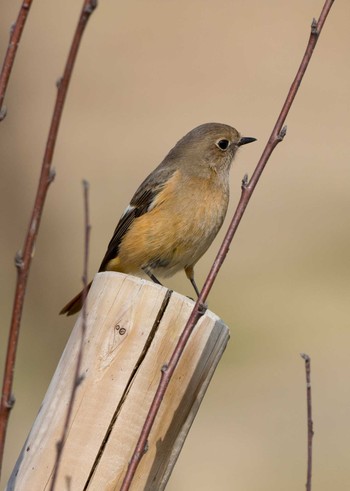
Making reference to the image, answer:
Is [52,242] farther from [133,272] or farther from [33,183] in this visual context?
[133,272]

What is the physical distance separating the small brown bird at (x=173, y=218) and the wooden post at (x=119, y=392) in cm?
205

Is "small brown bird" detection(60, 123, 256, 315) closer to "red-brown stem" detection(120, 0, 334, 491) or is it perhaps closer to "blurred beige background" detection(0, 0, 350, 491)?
"red-brown stem" detection(120, 0, 334, 491)

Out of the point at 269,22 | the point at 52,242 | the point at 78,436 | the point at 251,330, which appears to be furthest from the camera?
the point at 269,22

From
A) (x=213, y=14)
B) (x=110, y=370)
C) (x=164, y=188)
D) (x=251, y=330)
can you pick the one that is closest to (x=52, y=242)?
(x=251, y=330)

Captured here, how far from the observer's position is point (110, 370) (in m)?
3.00

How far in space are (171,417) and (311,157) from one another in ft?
28.8

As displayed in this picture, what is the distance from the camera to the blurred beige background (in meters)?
8.19

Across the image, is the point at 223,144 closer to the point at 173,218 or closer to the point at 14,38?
the point at 173,218

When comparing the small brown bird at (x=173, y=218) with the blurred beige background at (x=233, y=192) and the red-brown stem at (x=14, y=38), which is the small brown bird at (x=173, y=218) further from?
the red-brown stem at (x=14, y=38)

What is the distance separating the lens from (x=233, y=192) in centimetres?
1082

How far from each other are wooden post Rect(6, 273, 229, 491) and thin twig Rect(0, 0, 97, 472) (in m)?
0.69

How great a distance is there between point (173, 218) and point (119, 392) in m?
2.31

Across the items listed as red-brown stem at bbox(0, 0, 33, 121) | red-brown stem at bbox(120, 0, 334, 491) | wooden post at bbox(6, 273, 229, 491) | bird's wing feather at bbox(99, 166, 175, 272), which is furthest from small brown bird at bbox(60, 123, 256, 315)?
red-brown stem at bbox(0, 0, 33, 121)

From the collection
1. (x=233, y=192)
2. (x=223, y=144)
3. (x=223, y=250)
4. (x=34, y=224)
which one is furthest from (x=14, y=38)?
(x=233, y=192)
